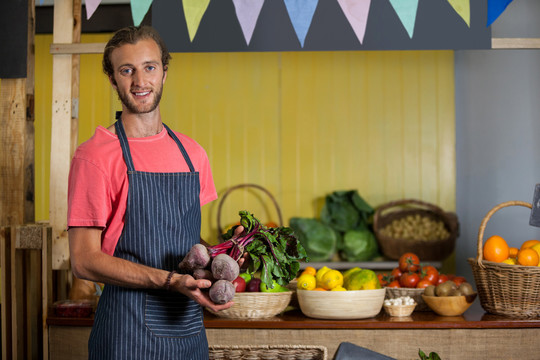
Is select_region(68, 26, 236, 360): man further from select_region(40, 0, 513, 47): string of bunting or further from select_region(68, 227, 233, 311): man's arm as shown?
select_region(40, 0, 513, 47): string of bunting

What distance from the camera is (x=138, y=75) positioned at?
1.75 m

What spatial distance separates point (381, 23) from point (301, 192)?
2.91 metres

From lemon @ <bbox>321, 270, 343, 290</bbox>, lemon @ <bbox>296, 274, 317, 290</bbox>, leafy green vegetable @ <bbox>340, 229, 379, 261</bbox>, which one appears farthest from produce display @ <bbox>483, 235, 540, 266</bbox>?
leafy green vegetable @ <bbox>340, 229, 379, 261</bbox>

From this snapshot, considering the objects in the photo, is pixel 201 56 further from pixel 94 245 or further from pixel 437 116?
pixel 94 245

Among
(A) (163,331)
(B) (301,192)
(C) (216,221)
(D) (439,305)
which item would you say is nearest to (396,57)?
(B) (301,192)

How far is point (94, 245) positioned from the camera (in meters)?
1.63

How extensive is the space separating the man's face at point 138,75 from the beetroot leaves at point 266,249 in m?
0.48

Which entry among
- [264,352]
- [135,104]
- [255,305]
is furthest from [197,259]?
[255,305]

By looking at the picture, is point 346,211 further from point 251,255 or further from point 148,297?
point 148,297

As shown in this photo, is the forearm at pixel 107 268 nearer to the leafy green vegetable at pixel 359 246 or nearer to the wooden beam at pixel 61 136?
the wooden beam at pixel 61 136

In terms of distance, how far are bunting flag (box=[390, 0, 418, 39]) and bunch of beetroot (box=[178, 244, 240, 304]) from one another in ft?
6.73

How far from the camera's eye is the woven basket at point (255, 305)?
110 inches

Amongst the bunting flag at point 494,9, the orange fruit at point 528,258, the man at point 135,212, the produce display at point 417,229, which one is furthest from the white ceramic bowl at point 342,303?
the produce display at point 417,229

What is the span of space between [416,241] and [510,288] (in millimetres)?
2357
